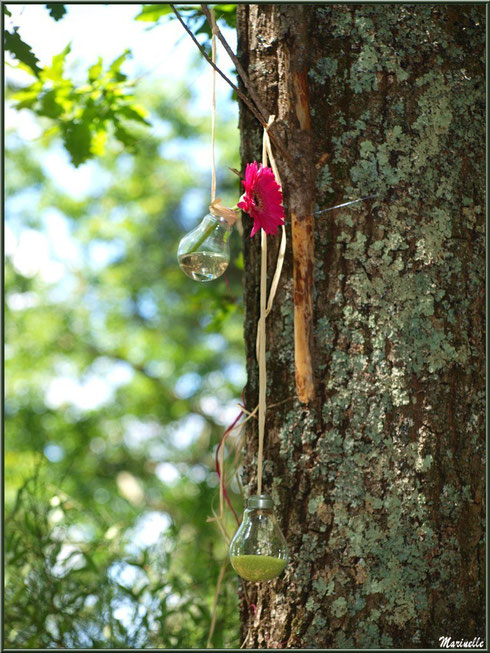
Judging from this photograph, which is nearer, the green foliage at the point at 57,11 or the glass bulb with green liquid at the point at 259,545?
the glass bulb with green liquid at the point at 259,545

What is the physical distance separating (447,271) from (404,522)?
14.5 inches

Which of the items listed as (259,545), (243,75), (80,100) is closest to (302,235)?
(243,75)

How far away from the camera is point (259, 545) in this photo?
0.88 meters

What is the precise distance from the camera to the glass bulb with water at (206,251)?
1008 mm

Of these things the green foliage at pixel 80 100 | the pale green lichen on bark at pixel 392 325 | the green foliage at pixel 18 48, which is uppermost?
the green foliage at pixel 80 100

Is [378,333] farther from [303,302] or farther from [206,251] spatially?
[206,251]

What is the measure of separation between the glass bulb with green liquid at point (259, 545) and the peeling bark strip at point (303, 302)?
0.58 feet

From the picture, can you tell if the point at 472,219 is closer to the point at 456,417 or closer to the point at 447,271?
the point at 447,271

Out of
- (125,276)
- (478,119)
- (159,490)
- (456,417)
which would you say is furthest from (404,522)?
(125,276)

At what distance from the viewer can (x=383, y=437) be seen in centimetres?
96

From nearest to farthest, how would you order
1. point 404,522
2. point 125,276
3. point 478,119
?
point 404,522 < point 478,119 < point 125,276

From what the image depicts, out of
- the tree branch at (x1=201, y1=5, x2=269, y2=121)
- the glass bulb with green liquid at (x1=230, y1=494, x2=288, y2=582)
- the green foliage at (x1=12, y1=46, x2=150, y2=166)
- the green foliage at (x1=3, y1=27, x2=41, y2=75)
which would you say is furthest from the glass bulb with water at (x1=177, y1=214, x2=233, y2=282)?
the green foliage at (x1=12, y1=46, x2=150, y2=166)

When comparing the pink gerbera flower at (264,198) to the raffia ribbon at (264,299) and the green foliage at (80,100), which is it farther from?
the green foliage at (80,100)

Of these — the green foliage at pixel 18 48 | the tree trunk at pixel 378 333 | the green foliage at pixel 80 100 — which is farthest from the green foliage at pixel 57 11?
the tree trunk at pixel 378 333
